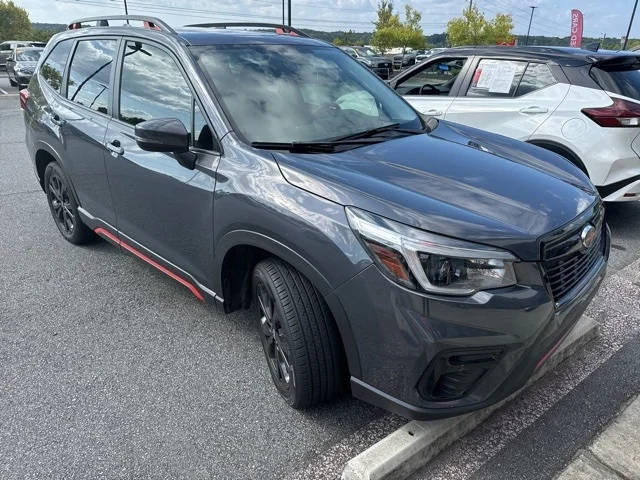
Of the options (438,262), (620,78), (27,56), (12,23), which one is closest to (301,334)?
(438,262)

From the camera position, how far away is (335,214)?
198 centimetres

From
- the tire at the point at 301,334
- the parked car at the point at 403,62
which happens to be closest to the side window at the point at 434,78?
the tire at the point at 301,334

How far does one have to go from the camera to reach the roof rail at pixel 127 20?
10.0 feet

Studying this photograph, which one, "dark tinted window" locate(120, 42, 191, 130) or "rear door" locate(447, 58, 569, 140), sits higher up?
"dark tinted window" locate(120, 42, 191, 130)

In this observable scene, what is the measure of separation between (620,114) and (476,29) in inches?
2088

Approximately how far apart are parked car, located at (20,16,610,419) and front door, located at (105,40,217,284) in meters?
0.01

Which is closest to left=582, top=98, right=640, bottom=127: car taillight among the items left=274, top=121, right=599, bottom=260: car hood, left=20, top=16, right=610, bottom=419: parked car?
left=20, top=16, right=610, bottom=419: parked car

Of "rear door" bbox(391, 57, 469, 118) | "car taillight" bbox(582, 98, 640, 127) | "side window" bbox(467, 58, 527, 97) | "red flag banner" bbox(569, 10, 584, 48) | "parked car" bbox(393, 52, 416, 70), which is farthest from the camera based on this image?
"red flag banner" bbox(569, 10, 584, 48)

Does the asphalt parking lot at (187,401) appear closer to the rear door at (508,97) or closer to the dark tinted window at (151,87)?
the dark tinted window at (151,87)

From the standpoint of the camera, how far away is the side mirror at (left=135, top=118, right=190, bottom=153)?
2418 millimetres

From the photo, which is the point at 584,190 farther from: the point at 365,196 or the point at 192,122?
the point at 192,122

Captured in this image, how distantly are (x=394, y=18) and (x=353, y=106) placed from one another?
57557 mm

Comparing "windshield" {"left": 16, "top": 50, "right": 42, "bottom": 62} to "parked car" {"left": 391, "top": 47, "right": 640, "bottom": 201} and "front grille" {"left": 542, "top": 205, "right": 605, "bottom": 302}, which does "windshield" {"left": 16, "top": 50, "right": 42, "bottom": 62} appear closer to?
"parked car" {"left": 391, "top": 47, "right": 640, "bottom": 201}

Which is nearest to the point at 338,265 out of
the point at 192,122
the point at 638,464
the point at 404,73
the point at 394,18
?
the point at 192,122
